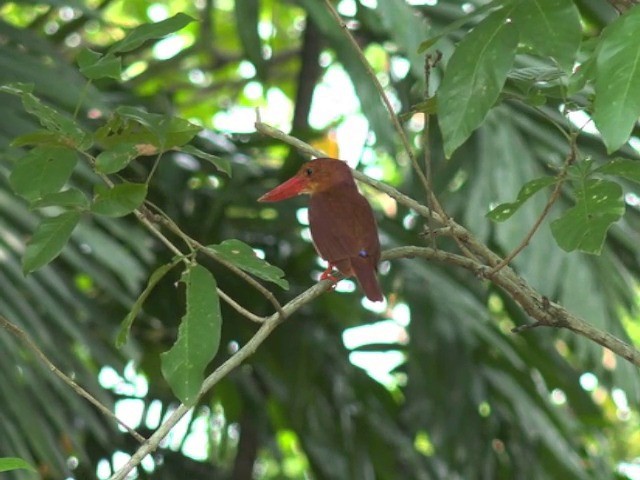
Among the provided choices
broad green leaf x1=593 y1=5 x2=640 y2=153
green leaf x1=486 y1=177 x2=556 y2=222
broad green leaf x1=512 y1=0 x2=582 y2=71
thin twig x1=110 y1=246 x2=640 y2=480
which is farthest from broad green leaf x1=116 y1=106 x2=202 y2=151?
broad green leaf x1=593 y1=5 x2=640 y2=153

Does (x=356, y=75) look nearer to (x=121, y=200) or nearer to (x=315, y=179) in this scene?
(x=315, y=179)

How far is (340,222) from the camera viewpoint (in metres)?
2.71

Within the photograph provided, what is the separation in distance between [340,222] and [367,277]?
185 millimetres

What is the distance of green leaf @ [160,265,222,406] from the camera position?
1.47 metres

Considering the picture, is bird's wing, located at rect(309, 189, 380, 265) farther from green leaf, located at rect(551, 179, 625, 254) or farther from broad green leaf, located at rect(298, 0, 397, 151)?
green leaf, located at rect(551, 179, 625, 254)

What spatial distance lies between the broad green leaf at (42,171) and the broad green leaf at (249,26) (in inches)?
45.8

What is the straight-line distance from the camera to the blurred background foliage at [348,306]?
2.77 m

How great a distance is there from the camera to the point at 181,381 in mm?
1478

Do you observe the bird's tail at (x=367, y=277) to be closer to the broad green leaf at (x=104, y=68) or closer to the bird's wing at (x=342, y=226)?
the bird's wing at (x=342, y=226)

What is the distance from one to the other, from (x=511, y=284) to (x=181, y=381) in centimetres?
46

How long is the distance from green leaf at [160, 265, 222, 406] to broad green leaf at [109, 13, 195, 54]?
0.98 ft

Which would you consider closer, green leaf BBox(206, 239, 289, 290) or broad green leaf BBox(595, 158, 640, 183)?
broad green leaf BBox(595, 158, 640, 183)

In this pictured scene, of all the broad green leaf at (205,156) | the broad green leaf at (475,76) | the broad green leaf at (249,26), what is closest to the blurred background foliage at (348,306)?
the broad green leaf at (249,26)

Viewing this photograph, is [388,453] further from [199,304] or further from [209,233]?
[199,304]
